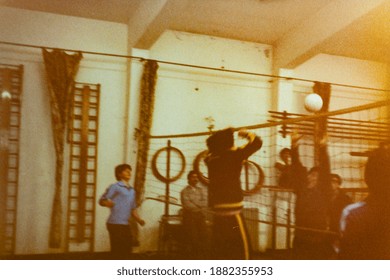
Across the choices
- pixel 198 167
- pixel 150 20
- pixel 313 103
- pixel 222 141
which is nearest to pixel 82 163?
pixel 198 167

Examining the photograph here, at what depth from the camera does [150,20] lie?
3.47 meters

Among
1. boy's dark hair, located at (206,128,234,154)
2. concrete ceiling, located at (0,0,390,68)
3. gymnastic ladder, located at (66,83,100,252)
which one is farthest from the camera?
gymnastic ladder, located at (66,83,100,252)

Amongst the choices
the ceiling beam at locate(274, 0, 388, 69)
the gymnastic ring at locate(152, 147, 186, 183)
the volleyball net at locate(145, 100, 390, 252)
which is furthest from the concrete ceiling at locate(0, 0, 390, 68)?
the gymnastic ring at locate(152, 147, 186, 183)

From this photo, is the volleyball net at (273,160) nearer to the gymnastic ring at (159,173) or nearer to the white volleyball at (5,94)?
the gymnastic ring at (159,173)

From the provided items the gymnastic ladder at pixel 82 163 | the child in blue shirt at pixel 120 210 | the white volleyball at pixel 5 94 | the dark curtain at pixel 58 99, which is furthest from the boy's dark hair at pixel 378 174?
the white volleyball at pixel 5 94

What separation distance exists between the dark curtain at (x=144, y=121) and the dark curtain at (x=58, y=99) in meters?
0.65

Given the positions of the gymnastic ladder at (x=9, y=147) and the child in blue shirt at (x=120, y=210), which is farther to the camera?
the gymnastic ladder at (x=9, y=147)

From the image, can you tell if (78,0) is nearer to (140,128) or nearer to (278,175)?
(140,128)

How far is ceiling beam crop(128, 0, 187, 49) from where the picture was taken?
327 centimetres

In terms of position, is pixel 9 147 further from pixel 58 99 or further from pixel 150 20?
pixel 150 20

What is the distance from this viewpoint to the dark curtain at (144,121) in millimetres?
3881

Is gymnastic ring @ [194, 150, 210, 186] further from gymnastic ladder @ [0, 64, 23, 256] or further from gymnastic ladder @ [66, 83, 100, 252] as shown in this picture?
gymnastic ladder @ [0, 64, 23, 256]

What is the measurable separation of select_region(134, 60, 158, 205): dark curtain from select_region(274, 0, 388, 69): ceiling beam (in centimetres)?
135
